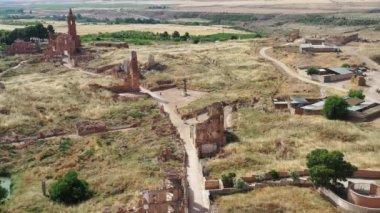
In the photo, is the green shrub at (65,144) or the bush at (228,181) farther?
the green shrub at (65,144)

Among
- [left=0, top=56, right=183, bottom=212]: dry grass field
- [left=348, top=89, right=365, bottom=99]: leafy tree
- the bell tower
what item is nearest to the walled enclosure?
[left=0, top=56, right=183, bottom=212]: dry grass field

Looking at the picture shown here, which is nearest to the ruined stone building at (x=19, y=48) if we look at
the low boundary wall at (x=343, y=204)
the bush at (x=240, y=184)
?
the bush at (x=240, y=184)

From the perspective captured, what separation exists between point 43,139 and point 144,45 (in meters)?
61.2

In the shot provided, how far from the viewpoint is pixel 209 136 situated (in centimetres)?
4312

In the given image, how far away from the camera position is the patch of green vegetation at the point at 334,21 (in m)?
155

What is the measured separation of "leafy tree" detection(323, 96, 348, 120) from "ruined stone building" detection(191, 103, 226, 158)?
38.1ft

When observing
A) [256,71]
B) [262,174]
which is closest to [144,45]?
[256,71]

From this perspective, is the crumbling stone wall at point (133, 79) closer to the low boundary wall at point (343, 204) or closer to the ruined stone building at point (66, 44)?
the ruined stone building at point (66, 44)

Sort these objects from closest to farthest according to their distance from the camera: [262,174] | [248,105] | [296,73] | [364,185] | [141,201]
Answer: [141,201] < [364,185] < [262,174] < [248,105] < [296,73]

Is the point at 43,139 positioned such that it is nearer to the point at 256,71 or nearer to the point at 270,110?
the point at 270,110

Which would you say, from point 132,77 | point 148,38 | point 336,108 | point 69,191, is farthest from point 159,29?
point 69,191

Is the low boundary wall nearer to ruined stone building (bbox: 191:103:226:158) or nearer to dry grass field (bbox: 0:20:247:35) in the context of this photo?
ruined stone building (bbox: 191:103:226:158)

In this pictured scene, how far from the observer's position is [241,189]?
1347 inches

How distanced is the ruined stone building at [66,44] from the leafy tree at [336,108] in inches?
2174
